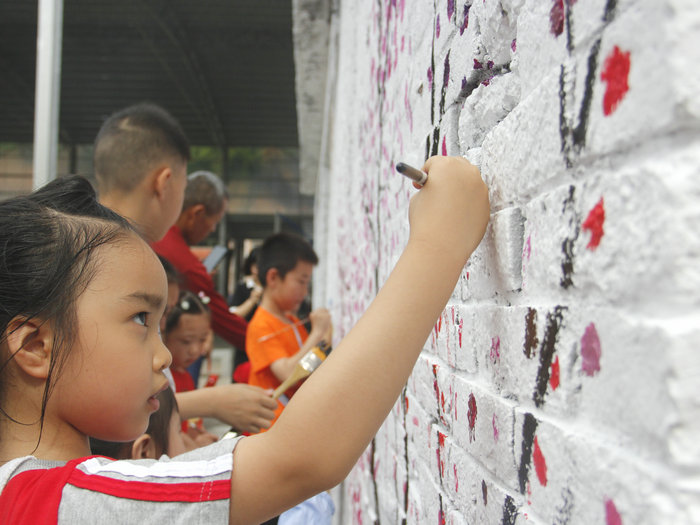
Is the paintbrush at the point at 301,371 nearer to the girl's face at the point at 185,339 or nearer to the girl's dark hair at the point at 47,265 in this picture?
the girl's dark hair at the point at 47,265

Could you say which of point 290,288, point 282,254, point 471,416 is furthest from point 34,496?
point 282,254

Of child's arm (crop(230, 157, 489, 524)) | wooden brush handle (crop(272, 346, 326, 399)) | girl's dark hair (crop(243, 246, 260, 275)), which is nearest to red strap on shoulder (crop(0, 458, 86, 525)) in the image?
child's arm (crop(230, 157, 489, 524))

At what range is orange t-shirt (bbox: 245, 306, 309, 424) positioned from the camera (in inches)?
120

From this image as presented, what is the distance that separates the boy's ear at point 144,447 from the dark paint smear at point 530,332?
1016mm

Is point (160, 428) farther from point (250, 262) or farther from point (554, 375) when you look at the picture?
point (250, 262)

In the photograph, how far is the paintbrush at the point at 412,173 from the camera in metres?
0.75

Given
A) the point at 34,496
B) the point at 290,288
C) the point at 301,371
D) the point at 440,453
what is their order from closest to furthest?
the point at 34,496
the point at 440,453
the point at 301,371
the point at 290,288

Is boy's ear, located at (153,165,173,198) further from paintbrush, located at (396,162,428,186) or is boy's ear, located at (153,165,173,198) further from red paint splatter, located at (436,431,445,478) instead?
paintbrush, located at (396,162,428,186)

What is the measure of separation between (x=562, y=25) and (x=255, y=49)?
10.9 meters

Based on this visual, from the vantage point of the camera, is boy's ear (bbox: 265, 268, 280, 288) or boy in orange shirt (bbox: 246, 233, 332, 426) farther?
boy's ear (bbox: 265, 268, 280, 288)

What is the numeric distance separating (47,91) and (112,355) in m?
2.78

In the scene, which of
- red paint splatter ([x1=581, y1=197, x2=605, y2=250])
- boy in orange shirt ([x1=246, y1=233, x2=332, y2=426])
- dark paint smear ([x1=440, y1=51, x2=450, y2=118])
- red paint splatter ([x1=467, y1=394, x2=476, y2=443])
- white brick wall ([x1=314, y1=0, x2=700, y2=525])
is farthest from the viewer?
boy in orange shirt ([x1=246, y1=233, x2=332, y2=426])

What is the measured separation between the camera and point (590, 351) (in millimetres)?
552

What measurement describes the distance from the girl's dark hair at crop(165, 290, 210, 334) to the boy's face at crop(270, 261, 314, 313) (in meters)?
0.39
